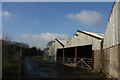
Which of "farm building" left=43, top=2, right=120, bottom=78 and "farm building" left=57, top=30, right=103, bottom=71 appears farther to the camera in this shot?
"farm building" left=57, top=30, right=103, bottom=71

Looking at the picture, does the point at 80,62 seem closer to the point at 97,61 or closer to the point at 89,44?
the point at 89,44

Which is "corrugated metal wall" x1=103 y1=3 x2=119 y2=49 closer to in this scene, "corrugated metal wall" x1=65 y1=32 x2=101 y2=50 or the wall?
the wall

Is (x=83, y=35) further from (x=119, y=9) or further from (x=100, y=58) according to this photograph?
(x=119, y=9)

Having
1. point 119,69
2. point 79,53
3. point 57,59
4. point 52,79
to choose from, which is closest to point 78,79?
point 52,79

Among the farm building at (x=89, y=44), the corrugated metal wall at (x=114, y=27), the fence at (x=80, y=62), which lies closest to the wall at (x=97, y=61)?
the farm building at (x=89, y=44)

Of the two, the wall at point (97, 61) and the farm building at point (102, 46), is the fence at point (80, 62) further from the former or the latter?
the wall at point (97, 61)

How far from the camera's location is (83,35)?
2445cm

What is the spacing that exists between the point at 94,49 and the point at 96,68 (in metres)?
2.09

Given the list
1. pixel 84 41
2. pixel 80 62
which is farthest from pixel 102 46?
pixel 80 62

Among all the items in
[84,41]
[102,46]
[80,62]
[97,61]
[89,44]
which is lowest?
[80,62]

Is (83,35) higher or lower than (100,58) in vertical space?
higher

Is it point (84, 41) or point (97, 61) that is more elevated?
point (84, 41)

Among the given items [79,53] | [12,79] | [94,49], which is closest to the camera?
[12,79]

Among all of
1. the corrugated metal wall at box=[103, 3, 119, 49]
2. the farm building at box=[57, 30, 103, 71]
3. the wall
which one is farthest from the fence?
the corrugated metal wall at box=[103, 3, 119, 49]
